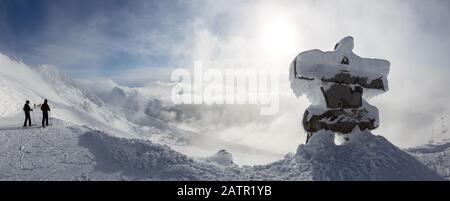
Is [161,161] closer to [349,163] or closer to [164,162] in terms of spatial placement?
[164,162]

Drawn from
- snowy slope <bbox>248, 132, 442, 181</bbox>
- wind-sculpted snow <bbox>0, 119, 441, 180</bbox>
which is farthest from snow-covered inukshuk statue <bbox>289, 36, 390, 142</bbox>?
→ wind-sculpted snow <bbox>0, 119, 441, 180</bbox>

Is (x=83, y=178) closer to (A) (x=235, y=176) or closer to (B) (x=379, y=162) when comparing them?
(A) (x=235, y=176)

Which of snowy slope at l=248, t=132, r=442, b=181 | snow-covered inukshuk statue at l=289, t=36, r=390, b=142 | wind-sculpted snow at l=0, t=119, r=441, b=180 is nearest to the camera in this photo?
wind-sculpted snow at l=0, t=119, r=441, b=180

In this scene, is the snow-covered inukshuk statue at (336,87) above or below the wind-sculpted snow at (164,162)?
above

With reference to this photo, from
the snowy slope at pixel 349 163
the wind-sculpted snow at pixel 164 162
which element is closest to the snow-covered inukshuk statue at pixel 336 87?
the snowy slope at pixel 349 163

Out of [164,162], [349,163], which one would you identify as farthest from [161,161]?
[349,163]

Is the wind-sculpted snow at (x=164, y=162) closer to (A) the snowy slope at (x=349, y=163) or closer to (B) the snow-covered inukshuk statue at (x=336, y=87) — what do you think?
(A) the snowy slope at (x=349, y=163)

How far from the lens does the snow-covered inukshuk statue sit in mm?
19969

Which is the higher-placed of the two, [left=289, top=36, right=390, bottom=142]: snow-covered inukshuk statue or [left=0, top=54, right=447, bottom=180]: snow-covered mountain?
[left=289, top=36, right=390, bottom=142]: snow-covered inukshuk statue

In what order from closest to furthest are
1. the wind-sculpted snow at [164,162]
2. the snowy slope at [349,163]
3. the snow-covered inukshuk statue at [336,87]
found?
the wind-sculpted snow at [164,162], the snowy slope at [349,163], the snow-covered inukshuk statue at [336,87]

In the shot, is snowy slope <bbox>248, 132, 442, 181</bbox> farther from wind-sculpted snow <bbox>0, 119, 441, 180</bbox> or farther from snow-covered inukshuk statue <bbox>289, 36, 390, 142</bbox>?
snow-covered inukshuk statue <bbox>289, 36, 390, 142</bbox>

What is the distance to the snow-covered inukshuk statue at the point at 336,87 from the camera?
20.0 metres
